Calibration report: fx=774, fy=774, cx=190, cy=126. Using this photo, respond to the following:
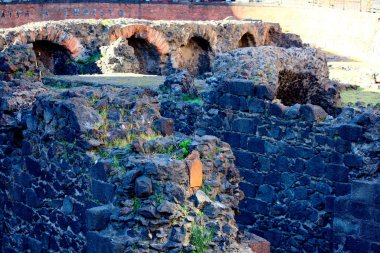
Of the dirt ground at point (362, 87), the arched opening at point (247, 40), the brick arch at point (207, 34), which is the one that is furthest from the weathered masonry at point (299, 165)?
the arched opening at point (247, 40)

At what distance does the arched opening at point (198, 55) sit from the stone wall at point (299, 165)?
1166 cm

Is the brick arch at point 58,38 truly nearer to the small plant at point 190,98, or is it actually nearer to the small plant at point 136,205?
the small plant at point 190,98

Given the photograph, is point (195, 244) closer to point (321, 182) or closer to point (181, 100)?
point (321, 182)

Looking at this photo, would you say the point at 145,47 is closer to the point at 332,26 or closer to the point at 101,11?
the point at 101,11

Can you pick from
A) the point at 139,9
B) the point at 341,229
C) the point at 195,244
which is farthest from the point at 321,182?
the point at 139,9

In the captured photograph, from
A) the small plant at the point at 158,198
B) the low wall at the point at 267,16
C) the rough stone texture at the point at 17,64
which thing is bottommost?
the small plant at the point at 158,198

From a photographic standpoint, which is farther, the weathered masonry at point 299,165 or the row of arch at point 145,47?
the row of arch at point 145,47

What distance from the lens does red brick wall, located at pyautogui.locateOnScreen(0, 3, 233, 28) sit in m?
26.4

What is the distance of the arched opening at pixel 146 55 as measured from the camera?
811 inches

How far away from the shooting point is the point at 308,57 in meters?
11.5

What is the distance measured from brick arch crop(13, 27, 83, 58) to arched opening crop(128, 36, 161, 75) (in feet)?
9.26

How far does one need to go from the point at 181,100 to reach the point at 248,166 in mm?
1675

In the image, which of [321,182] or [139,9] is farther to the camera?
[139,9]

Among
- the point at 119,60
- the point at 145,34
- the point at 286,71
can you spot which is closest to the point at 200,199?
the point at 286,71
